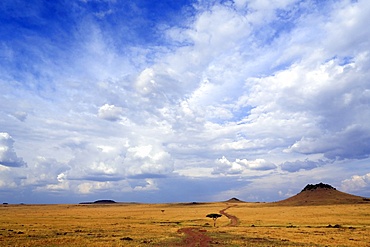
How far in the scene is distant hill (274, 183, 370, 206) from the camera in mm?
162375

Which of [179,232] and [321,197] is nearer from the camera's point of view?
[179,232]

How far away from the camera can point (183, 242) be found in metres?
40.8

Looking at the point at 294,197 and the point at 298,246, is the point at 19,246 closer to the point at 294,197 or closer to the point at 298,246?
the point at 298,246

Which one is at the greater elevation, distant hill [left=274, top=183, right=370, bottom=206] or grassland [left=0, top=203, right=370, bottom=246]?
distant hill [left=274, top=183, right=370, bottom=206]

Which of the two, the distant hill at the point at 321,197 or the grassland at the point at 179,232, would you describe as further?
the distant hill at the point at 321,197

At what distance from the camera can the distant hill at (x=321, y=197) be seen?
16238cm

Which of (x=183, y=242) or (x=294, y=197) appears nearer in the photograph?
(x=183, y=242)

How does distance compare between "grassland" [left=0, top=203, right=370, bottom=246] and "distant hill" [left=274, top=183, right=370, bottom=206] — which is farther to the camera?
"distant hill" [left=274, top=183, right=370, bottom=206]

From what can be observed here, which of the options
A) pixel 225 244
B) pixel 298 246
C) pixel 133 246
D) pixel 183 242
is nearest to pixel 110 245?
pixel 133 246

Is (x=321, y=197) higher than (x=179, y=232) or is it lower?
higher

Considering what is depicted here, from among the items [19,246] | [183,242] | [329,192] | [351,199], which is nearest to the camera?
[19,246]

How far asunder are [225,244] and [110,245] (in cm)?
1442

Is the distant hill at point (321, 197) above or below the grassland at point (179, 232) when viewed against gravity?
above

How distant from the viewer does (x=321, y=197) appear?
174000 mm
